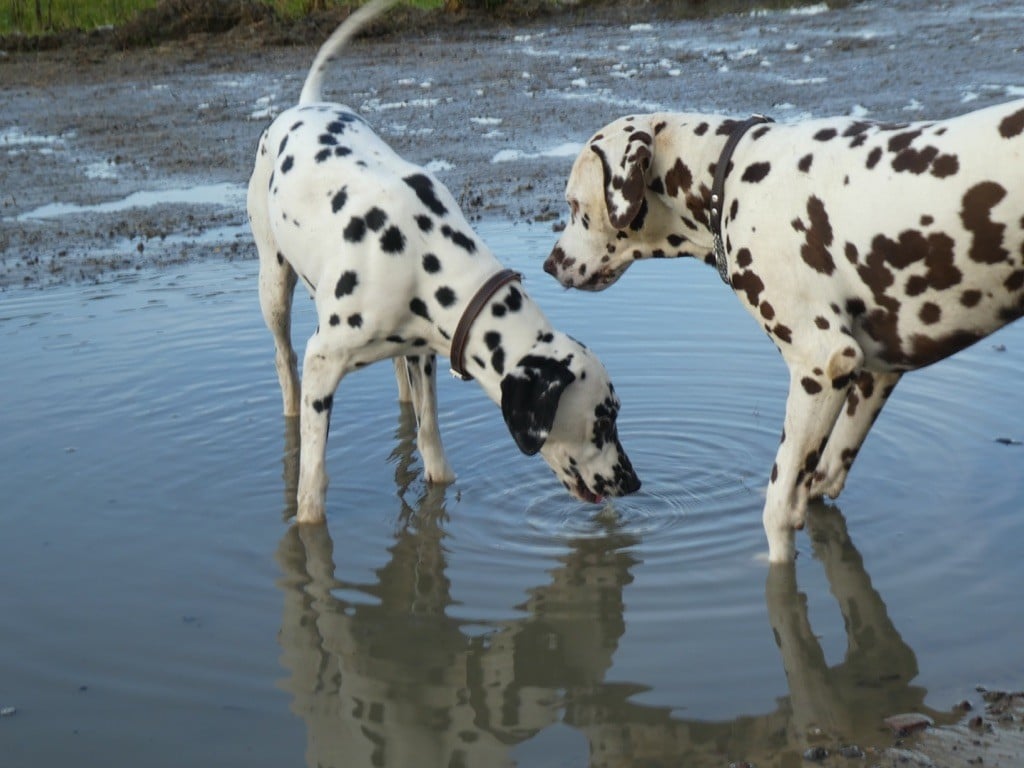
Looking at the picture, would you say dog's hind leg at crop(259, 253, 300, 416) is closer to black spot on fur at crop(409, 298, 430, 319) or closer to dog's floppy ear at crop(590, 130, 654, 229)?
black spot on fur at crop(409, 298, 430, 319)

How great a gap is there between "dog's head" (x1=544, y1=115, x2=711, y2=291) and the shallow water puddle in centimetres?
108

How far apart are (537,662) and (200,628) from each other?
1297mm

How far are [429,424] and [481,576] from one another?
1.29 metres

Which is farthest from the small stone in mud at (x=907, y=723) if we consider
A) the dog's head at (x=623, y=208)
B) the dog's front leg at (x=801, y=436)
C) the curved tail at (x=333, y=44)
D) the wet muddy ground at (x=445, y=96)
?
the wet muddy ground at (x=445, y=96)

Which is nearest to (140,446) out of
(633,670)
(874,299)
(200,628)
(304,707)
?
(200,628)

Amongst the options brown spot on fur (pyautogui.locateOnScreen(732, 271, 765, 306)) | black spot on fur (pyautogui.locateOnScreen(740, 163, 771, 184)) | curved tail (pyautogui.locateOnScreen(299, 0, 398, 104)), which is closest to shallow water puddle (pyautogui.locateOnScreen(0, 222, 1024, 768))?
brown spot on fur (pyautogui.locateOnScreen(732, 271, 765, 306))

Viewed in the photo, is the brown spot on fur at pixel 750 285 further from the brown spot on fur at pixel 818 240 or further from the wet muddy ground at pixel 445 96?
the wet muddy ground at pixel 445 96

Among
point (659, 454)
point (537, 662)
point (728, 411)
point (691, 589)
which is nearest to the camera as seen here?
point (537, 662)

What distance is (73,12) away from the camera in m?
24.8

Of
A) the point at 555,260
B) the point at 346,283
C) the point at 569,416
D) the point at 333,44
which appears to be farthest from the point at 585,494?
the point at 333,44

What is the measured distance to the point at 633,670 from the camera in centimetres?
496

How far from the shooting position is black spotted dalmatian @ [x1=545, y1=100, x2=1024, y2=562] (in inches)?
194

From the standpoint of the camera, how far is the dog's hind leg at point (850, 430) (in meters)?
6.04

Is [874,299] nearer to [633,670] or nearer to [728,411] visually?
[633,670]
